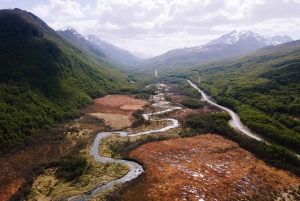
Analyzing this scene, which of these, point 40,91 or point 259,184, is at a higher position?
point 40,91

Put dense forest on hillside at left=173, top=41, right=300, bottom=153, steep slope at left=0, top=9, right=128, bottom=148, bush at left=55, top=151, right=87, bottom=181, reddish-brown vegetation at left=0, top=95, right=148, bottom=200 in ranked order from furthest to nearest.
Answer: steep slope at left=0, top=9, right=128, bottom=148, dense forest on hillside at left=173, top=41, right=300, bottom=153, bush at left=55, top=151, right=87, bottom=181, reddish-brown vegetation at left=0, top=95, right=148, bottom=200

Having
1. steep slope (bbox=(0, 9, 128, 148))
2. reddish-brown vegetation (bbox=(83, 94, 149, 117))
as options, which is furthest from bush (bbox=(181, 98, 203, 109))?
steep slope (bbox=(0, 9, 128, 148))

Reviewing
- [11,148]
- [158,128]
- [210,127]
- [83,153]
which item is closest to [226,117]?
[210,127]

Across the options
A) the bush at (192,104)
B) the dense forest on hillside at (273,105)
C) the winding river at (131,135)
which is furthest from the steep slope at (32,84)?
the dense forest on hillside at (273,105)

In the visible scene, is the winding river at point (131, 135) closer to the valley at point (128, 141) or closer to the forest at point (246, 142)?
the valley at point (128, 141)

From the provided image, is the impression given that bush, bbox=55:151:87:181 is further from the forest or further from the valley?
the forest

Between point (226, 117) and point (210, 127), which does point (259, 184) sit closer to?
point (210, 127)
